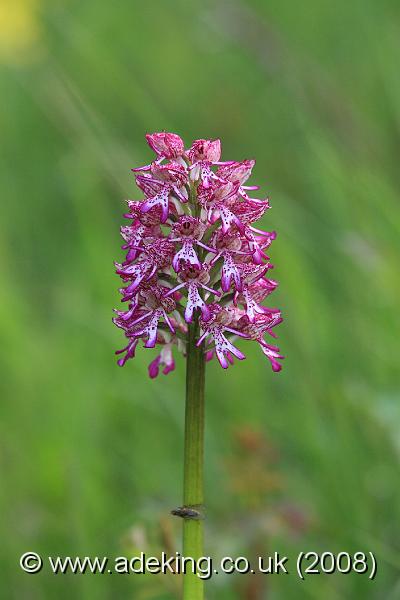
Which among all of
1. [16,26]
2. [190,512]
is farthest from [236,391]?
[16,26]

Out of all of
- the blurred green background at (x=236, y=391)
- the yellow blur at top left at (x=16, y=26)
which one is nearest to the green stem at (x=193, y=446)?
the blurred green background at (x=236, y=391)

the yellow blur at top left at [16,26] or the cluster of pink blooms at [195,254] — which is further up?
the yellow blur at top left at [16,26]

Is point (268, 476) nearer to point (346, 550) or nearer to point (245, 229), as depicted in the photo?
point (346, 550)

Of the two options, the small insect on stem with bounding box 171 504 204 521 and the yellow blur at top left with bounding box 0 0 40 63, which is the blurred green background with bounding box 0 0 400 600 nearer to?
the small insect on stem with bounding box 171 504 204 521

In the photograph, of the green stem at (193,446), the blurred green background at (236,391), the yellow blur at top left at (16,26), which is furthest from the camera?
the yellow blur at top left at (16,26)

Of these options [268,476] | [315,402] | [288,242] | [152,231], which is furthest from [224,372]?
[152,231]

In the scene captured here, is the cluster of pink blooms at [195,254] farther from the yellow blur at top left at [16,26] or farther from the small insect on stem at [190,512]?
the yellow blur at top left at [16,26]

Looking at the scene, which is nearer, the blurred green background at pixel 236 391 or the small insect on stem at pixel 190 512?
the small insect on stem at pixel 190 512
